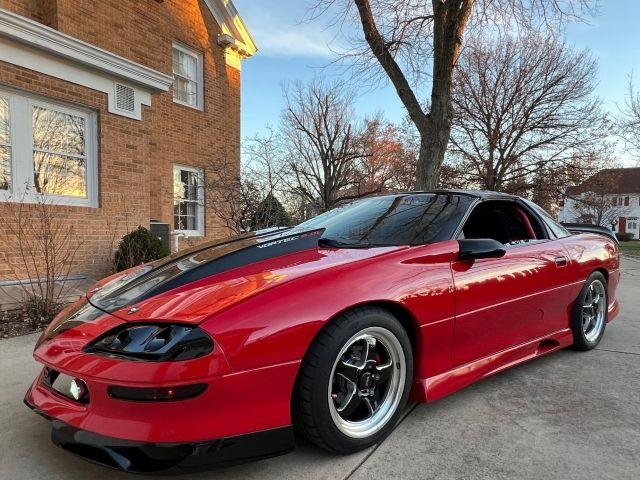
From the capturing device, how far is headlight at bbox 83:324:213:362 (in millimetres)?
1924

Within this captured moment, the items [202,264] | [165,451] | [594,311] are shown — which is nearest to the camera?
[165,451]

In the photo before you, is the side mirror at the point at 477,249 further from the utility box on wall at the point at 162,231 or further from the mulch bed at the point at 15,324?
the utility box on wall at the point at 162,231

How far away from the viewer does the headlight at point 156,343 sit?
192 cm

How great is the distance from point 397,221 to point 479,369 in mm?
1061

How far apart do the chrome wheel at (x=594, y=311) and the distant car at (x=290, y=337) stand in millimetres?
867

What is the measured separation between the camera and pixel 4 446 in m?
2.46

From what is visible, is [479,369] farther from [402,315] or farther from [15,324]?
[15,324]

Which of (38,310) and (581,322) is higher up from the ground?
(581,322)

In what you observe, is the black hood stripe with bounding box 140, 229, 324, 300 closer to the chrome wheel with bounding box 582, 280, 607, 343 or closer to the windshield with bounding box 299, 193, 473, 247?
the windshield with bounding box 299, 193, 473, 247

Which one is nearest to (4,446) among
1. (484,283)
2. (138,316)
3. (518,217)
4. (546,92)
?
(138,316)

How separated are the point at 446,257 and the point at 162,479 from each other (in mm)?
1869

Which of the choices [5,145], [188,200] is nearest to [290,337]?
[5,145]

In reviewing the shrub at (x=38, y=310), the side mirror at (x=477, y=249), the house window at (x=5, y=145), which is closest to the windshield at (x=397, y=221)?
the side mirror at (x=477, y=249)

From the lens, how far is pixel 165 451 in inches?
73.7
